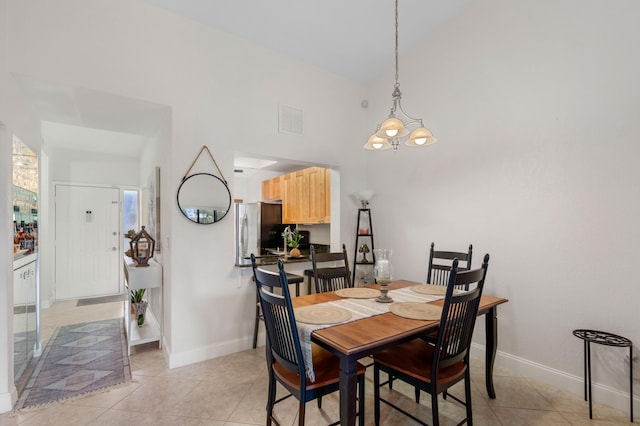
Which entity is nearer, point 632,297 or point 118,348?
point 632,297

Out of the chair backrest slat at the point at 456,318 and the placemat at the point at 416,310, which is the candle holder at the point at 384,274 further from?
the chair backrest slat at the point at 456,318

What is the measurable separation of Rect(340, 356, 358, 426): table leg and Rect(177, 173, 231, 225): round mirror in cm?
205

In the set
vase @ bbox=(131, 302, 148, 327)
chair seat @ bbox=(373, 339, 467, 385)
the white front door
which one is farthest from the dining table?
the white front door

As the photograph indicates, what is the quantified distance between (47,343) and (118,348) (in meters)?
0.90

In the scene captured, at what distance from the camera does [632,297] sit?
6.98 ft

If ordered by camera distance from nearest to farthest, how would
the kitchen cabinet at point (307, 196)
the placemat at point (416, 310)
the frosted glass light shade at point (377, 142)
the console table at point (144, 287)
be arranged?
the placemat at point (416, 310)
the frosted glass light shade at point (377, 142)
the console table at point (144, 287)
the kitchen cabinet at point (307, 196)

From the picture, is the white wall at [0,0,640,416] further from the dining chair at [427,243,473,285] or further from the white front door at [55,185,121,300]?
the white front door at [55,185,121,300]

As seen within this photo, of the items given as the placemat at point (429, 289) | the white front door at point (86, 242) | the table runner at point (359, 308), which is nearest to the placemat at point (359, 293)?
the table runner at point (359, 308)

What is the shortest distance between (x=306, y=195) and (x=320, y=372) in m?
3.23

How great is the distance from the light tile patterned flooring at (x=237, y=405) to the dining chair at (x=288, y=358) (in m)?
0.44

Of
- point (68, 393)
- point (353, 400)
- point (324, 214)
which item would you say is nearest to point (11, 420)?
point (68, 393)

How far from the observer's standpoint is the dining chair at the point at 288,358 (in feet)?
5.26

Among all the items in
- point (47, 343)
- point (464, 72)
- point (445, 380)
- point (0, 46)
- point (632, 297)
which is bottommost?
point (47, 343)

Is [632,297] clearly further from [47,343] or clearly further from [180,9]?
[47,343]
